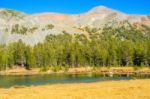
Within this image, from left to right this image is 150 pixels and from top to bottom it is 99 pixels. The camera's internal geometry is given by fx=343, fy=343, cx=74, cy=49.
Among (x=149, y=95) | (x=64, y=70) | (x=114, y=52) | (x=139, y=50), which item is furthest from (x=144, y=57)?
(x=149, y=95)

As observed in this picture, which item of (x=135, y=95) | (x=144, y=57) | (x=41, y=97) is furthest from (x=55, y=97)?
(x=144, y=57)

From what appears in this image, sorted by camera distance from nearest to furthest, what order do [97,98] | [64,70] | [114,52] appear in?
[97,98] → [64,70] → [114,52]

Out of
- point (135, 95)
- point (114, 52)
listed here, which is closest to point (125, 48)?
point (114, 52)

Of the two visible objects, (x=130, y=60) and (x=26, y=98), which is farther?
(x=130, y=60)

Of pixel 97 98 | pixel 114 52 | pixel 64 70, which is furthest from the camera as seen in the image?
pixel 114 52

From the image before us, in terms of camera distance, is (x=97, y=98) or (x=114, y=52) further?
(x=114, y=52)

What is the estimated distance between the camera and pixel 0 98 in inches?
1703

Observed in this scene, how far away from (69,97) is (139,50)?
154251 mm

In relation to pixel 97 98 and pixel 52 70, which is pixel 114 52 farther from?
pixel 97 98

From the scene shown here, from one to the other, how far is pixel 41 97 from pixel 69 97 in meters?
3.78

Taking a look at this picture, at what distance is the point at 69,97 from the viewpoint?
43094 millimetres

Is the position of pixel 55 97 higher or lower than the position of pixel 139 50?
lower

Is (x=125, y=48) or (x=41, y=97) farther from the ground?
(x=125, y=48)

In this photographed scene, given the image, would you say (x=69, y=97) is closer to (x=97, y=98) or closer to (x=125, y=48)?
(x=97, y=98)
